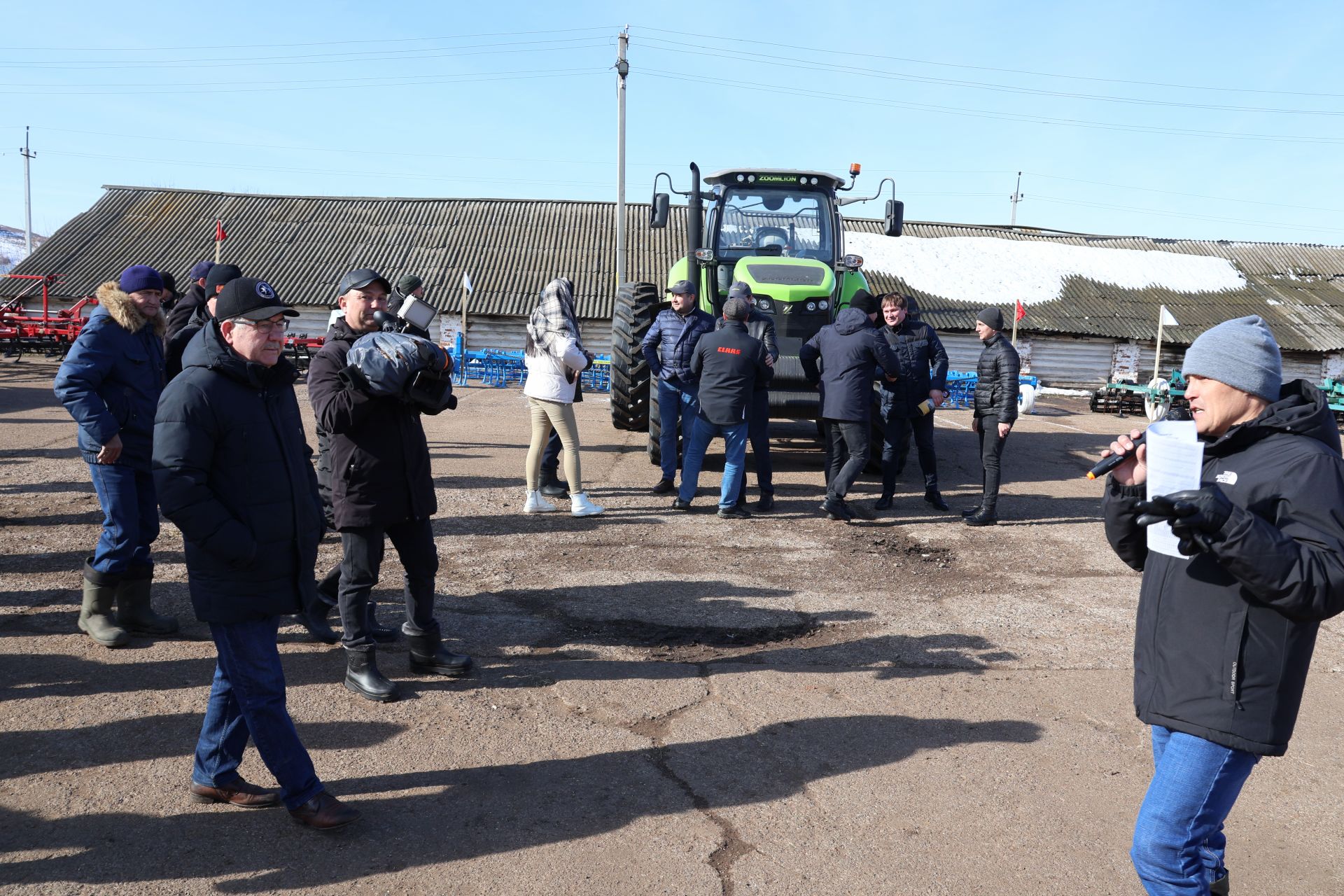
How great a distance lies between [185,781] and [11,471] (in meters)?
6.79

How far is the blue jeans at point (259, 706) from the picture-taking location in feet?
10.6

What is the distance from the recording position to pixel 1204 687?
2.38 metres

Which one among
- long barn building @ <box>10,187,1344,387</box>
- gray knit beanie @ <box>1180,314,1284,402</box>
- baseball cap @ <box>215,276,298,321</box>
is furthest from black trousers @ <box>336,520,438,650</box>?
long barn building @ <box>10,187,1344,387</box>

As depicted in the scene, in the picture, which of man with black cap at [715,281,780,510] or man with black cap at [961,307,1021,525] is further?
man with black cap at [715,281,780,510]

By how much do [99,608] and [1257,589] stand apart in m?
5.07

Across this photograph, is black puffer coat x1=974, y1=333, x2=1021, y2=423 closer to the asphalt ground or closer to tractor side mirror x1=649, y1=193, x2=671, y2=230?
the asphalt ground

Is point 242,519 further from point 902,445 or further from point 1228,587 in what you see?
point 902,445

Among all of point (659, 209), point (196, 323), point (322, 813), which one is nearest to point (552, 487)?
point (196, 323)

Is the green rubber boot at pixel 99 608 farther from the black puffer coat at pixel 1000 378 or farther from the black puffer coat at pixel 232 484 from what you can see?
the black puffer coat at pixel 1000 378

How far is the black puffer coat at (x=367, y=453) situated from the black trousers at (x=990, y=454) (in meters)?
5.30

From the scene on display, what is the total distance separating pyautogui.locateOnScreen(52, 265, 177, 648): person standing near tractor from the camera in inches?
188

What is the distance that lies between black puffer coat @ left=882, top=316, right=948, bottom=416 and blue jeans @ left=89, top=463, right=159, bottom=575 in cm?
587

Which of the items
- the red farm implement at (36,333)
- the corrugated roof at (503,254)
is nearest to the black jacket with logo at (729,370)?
the red farm implement at (36,333)

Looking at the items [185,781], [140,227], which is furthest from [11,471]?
[140,227]
